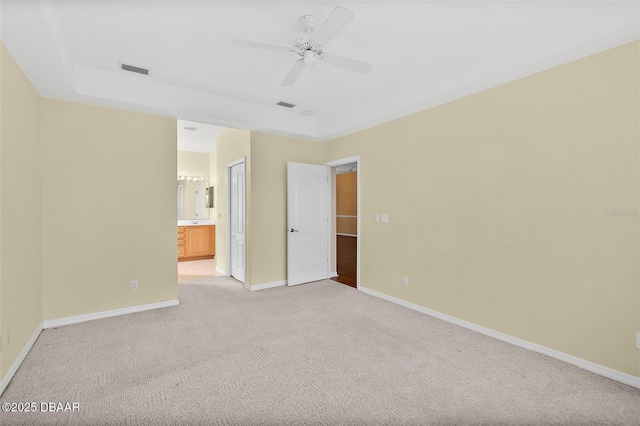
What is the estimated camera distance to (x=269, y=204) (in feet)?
15.7

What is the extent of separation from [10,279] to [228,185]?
352 cm

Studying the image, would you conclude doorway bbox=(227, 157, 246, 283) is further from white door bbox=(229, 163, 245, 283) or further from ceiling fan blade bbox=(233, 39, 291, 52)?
ceiling fan blade bbox=(233, 39, 291, 52)

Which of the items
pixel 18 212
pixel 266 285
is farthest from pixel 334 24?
pixel 266 285

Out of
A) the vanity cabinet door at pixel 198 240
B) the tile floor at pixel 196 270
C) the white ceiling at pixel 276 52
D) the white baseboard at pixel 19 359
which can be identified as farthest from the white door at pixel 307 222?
the vanity cabinet door at pixel 198 240

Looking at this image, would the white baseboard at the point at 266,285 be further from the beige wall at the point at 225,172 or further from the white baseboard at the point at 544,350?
the white baseboard at the point at 544,350

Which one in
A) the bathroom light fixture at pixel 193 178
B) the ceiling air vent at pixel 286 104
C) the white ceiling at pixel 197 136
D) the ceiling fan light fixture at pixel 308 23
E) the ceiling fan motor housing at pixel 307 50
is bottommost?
the bathroom light fixture at pixel 193 178

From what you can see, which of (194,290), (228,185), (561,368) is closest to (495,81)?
(561,368)

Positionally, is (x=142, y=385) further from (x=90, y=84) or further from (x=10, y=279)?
(x=90, y=84)

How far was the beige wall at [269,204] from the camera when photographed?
15.2 feet

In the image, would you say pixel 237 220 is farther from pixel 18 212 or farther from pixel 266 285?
pixel 18 212

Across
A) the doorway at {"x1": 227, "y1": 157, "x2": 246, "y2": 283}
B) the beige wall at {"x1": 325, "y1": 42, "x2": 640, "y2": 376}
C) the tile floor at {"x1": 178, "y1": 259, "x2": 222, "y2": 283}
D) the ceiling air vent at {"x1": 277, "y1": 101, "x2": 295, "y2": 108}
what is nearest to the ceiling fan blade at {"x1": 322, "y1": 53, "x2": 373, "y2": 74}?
the beige wall at {"x1": 325, "y1": 42, "x2": 640, "y2": 376}

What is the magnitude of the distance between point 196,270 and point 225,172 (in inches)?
88.5

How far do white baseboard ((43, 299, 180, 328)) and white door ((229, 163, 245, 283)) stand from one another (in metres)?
1.35

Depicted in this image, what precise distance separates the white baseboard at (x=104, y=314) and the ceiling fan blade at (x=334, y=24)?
3.57 meters
